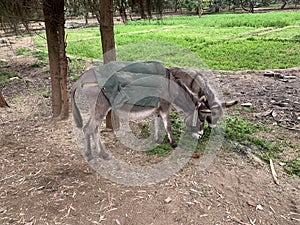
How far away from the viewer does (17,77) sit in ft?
26.6

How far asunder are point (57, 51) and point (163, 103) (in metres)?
2.08

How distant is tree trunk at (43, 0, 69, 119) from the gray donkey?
113 centimetres

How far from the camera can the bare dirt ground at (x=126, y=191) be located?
290cm

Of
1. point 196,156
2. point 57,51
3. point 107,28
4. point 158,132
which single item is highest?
point 107,28

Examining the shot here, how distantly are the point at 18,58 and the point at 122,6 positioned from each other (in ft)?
25.6

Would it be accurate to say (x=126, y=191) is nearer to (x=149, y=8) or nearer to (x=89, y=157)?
(x=89, y=157)

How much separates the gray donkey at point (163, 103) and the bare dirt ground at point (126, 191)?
462mm

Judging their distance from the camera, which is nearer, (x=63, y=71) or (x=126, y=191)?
(x=126, y=191)

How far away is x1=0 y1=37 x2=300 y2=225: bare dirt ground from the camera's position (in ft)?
9.51

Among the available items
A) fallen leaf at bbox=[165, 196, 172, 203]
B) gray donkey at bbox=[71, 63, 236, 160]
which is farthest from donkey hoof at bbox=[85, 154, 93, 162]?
fallen leaf at bbox=[165, 196, 172, 203]

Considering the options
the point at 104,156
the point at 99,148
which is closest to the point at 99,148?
the point at 99,148

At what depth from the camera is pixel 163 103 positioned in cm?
395

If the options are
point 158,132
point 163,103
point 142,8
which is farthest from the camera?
point 158,132

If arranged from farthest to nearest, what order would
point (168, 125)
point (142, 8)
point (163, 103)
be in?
point (142, 8) → point (168, 125) → point (163, 103)
